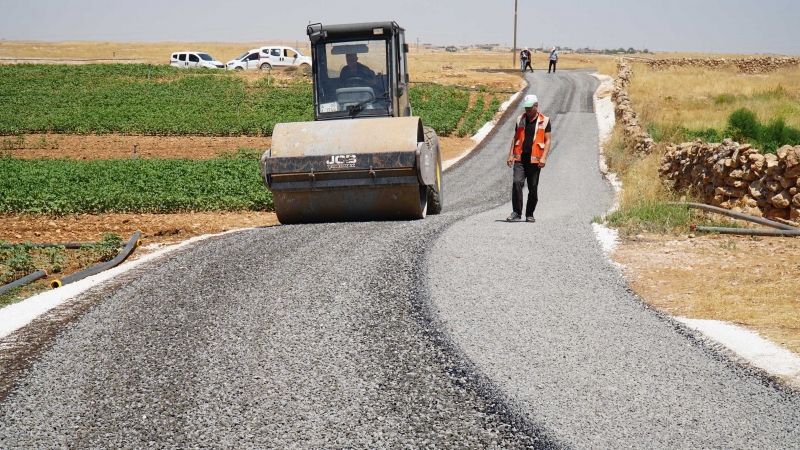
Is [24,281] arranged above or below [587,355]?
below

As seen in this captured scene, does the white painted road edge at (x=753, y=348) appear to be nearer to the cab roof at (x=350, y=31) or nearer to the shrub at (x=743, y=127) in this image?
the cab roof at (x=350, y=31)

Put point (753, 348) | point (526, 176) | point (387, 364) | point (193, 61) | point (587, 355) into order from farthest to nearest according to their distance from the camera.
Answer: point (193, 61)
point (526, 176)
point (753, 348)
point (587, 355)
point (387, 364)

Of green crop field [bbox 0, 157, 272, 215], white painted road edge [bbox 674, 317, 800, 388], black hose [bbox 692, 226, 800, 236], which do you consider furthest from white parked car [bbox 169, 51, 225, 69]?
white painted road edge [bbox 674, 317, 800, 388]

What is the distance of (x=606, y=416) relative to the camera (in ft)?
A: 15.4

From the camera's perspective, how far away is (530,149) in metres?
10.9

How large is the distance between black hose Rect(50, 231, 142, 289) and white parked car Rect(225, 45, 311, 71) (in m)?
36.2

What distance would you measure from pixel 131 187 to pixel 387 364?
1222 cm

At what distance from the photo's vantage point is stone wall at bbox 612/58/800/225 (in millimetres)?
10680

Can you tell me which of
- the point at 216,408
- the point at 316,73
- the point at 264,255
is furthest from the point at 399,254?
the point at 316,73

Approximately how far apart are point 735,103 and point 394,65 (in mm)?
24648

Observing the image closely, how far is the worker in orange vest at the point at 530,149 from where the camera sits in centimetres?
1080

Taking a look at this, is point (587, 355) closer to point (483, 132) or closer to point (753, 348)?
point (753, 348)

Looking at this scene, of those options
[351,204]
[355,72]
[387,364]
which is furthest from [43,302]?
[355,72]

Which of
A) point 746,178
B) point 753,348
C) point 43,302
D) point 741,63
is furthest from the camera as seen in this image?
point 741,63
